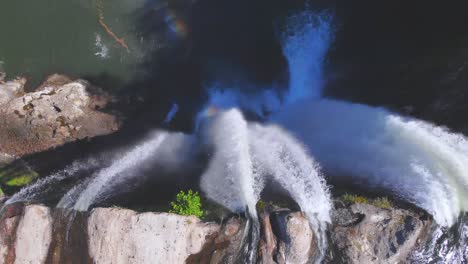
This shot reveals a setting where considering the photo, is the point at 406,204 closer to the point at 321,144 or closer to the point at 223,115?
the point at 321,144

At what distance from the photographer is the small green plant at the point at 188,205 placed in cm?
1316

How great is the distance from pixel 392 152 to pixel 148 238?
9592mm

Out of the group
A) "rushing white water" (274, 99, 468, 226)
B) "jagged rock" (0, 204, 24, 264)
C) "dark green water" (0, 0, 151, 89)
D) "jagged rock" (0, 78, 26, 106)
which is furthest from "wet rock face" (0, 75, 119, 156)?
"rushing white water" (274, 99, 468, 226)

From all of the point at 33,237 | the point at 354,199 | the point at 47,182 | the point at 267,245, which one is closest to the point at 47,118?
the point at 47,182

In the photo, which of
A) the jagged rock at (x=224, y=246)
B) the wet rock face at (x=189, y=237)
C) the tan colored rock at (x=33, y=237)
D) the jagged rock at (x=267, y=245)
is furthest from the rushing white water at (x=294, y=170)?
the tan colored rock at (x=33, y=237)

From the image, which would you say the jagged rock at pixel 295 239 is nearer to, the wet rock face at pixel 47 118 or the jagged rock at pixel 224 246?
the jagged rock at pixel 224 246

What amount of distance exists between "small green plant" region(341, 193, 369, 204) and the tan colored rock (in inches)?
422

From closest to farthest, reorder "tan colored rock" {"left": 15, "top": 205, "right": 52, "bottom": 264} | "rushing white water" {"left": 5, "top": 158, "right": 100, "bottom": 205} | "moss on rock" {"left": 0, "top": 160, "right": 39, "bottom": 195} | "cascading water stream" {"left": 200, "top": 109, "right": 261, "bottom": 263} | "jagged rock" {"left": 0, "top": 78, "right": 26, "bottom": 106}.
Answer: "cascading water stream" {"left": 200, "top": 109, "right": 261, "bottom": 263} < "tan colored rock" {"left": 15, "top": 205, "right": 52, "bottom": 264} < "rushing white water" {"left": 5, "top": 158, "right": 100, "bottom": 205} < "moss on rock" {"left": 0, "top": 160, "right": 39, "bottom": 195} < "jagged rock" {"left": 0, "top": 78, "right": 26, "bottom": 106}

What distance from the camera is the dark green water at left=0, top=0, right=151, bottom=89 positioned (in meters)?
19.4

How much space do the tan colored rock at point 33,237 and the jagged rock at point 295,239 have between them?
8.42 metres

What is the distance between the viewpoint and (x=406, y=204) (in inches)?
491

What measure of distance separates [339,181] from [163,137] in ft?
29.4

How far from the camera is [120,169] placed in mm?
17516

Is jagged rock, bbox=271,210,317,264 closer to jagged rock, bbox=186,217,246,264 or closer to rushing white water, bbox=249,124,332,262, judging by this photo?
rushing white water, bbox=249,124,332,262
